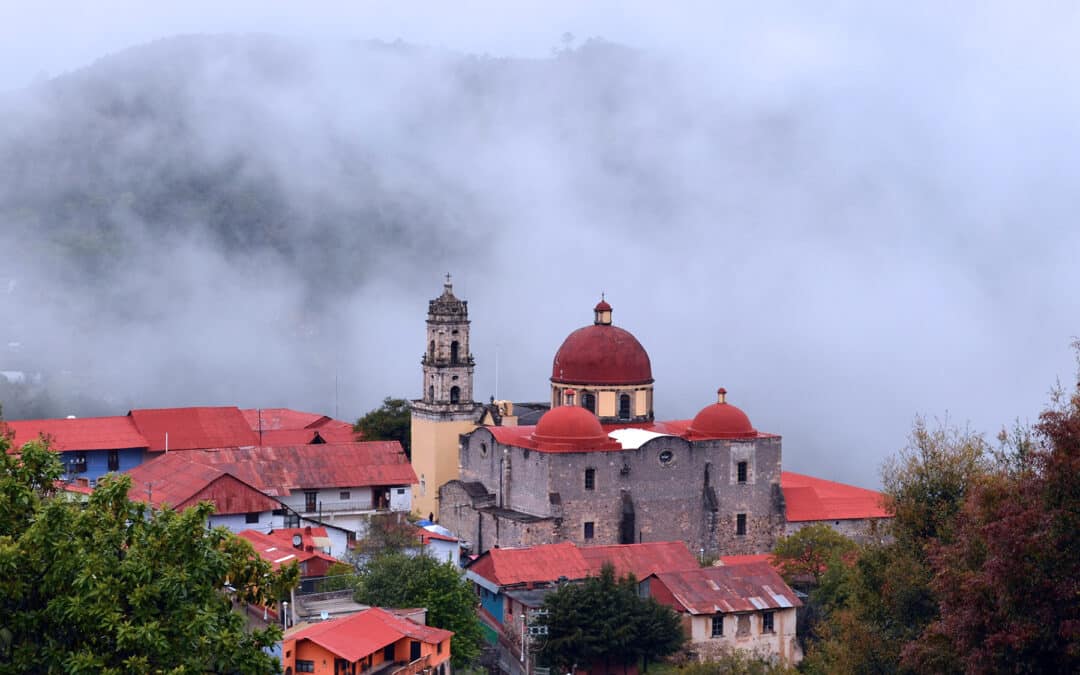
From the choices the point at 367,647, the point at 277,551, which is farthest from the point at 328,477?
the point at 367,647

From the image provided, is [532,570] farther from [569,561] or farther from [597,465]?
[597,465]

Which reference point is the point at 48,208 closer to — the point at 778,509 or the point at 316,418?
the point at 316,418

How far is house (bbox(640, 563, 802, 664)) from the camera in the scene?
40000 mm

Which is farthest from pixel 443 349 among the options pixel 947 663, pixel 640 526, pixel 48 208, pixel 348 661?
pixel 48 208

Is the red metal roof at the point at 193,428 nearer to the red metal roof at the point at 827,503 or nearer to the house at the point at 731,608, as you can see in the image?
the red metal roof at the point at 827,503

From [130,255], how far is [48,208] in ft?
34.3

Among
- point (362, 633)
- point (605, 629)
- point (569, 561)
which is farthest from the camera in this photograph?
point (569, 561)

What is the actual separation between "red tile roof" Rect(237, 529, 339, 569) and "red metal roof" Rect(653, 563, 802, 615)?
8327mm

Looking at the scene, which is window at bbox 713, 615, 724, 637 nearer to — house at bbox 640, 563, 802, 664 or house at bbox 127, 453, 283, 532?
house at bbox 640, 563, 802, 664

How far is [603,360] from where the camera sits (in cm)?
5625

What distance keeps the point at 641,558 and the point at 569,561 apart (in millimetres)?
2171

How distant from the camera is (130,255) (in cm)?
13300

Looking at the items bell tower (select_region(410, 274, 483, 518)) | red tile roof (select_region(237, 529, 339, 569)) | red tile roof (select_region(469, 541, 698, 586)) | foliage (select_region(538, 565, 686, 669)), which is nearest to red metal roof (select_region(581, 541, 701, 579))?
red tile roof (select_region(469, 541, 698, 586))

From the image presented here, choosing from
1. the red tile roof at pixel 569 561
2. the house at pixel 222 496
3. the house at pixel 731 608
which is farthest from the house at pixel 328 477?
the house at pixel 731 608
